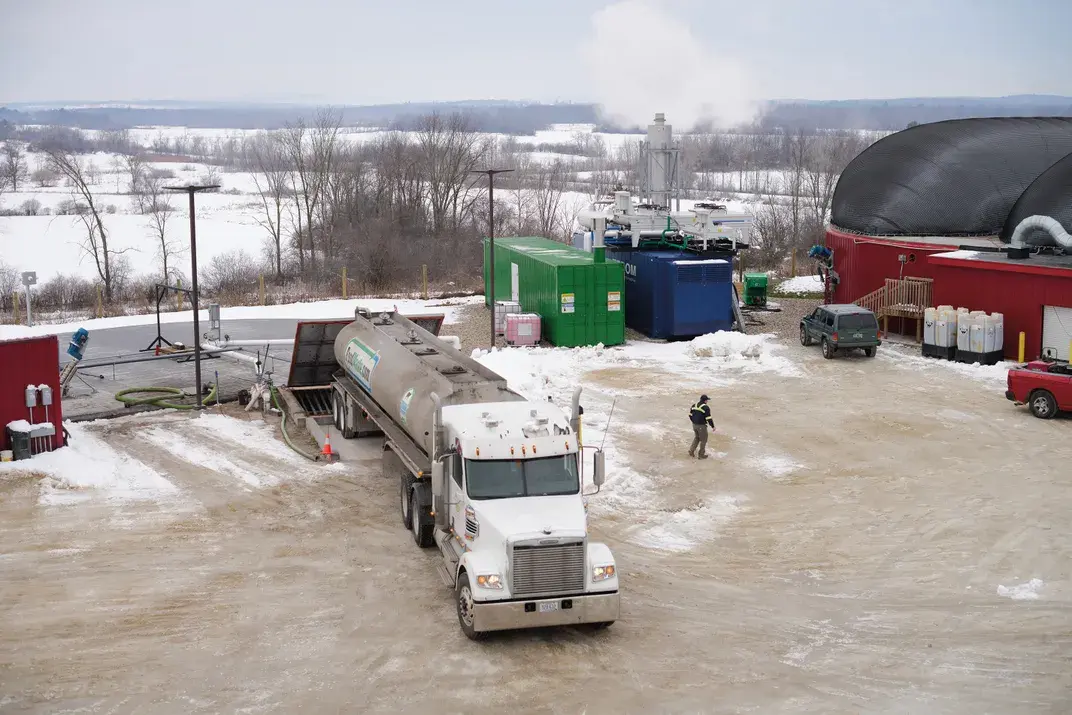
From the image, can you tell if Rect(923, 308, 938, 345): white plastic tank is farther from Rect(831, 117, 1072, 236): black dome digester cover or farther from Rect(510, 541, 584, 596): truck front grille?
Rect(510, 541, 584, 596): truck front grille

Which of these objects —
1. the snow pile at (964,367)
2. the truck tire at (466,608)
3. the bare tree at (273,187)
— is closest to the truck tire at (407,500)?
the truck tire at (466,608)

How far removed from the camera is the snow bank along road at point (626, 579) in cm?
1391

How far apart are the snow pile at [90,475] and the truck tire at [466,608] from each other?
29.3ft

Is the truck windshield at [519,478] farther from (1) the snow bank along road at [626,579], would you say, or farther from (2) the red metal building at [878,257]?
(2) the red metal building at [878,257]

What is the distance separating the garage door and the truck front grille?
2288 cm

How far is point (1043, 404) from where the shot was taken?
27.5 meters

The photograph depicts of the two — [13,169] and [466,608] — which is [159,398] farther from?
[13,169]

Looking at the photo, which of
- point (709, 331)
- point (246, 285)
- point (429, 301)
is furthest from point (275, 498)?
point (246, 285)

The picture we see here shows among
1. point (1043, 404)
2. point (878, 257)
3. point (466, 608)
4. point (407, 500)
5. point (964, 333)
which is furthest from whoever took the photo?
point (878, 257)

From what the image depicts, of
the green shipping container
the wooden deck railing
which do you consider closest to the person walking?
the green shipping container

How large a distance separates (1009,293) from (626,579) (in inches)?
868

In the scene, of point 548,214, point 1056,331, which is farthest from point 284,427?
point 548,214

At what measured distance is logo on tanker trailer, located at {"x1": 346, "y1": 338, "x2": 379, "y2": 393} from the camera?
23562 millimetres

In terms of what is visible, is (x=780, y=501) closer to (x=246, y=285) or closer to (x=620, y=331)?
(x=620, y=331)
